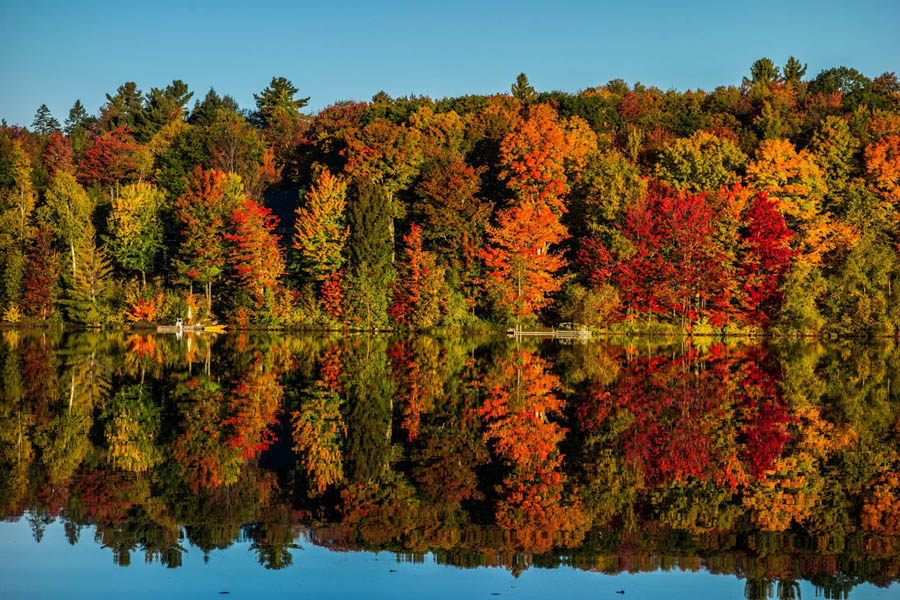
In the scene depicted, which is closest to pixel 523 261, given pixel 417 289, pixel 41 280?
pixel 417 289

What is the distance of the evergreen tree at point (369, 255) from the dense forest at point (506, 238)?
0.39 feet

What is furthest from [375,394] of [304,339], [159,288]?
[159,288]

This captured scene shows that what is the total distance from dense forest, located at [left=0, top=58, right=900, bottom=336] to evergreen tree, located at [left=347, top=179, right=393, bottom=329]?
0.12 m

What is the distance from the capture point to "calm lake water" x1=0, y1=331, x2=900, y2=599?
8.69m

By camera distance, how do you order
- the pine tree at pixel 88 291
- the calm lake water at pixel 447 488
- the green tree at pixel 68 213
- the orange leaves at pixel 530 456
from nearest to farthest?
1. the calm lake water at pixel 447 488
2. the orange leaves at pixel 530 456
3. the pine tree at pixel 88 291
4. the green tree at pixel 68 213

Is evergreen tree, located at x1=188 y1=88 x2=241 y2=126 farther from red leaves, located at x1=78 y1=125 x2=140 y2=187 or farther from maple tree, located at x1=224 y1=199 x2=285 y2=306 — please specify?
maple tree, located at x1=224 y1=199 x2=285 y2=306

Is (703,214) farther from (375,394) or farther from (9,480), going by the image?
(9,480)

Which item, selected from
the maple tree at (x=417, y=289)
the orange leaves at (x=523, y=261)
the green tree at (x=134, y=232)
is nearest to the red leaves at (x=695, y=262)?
the orange leaves at (x=523, y=261)

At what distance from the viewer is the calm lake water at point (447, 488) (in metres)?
8.69

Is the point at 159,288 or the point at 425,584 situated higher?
the point at 159,288

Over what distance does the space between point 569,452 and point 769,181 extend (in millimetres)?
42311

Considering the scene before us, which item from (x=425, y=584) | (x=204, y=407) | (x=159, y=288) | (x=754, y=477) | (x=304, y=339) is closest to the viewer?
(x=425, y=584)

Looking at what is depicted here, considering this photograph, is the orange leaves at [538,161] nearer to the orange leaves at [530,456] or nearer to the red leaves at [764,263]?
the red leaves at [764,263]

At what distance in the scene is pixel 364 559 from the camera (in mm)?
9242
